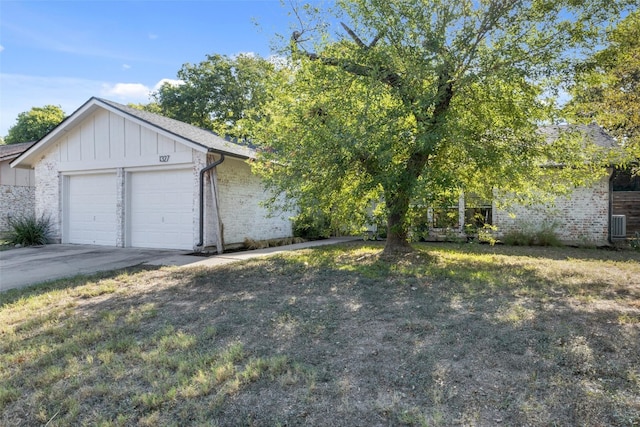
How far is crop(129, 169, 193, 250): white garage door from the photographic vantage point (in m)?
11.0

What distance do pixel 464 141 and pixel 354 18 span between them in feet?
10.5

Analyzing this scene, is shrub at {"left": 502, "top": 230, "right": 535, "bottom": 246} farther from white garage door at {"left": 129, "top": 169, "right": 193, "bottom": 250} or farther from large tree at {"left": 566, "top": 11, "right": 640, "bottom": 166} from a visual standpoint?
white garage door at {"left": 129, "top": 169, "right": 193, "bottom": 250}

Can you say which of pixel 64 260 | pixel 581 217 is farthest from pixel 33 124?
pixel 581 217

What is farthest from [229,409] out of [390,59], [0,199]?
[0,199]

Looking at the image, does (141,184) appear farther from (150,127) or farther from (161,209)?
(150,127)

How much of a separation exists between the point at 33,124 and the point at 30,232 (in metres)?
27.5

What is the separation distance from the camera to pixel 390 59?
22.2 feet

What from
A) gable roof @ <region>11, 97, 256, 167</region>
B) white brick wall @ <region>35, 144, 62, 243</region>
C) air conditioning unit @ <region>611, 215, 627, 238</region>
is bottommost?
air conditioning unit @ <region>611, 215, 627, 238</region>

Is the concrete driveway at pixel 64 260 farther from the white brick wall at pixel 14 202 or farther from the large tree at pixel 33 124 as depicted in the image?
the large tree at pixel 33 124

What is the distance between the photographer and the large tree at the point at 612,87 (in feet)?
22.0

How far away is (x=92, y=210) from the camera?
41.8 ft

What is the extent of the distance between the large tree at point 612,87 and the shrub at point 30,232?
15272mm

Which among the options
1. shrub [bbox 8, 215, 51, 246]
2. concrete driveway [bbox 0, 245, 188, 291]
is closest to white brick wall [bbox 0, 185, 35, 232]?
shrub [bbox 8, 215, 51, 246]

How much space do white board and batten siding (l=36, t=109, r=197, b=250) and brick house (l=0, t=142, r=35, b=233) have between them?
7071 mm
